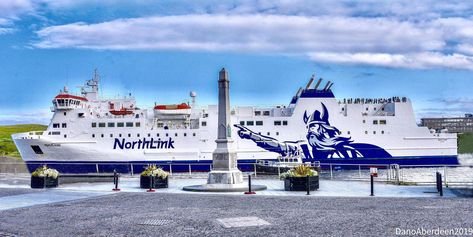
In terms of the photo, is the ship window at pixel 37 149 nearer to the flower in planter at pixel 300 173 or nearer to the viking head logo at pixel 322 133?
the viking head logo at pixel 322 133

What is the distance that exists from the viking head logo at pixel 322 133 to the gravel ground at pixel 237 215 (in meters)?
38.4

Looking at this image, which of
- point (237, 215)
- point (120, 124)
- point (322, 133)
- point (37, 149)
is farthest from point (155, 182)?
point (322, 133)

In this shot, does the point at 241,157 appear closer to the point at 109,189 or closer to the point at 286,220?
the point at 109,189

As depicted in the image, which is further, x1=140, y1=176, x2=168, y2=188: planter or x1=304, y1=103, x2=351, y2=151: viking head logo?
x1=304, y1=103, x2=351, y2=151: viking head logo

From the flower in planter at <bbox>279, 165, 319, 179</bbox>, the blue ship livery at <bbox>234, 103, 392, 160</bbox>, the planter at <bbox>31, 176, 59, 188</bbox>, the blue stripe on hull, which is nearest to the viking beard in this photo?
the blue ship livery at <bbox>234, 103, 392, 160</bbox>

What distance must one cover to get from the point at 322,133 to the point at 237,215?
4396cm

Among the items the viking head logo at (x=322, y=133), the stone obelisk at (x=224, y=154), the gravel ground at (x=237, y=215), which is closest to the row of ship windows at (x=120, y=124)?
the viking head logo at (x=322, y=133)

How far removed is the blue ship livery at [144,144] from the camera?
173 feet

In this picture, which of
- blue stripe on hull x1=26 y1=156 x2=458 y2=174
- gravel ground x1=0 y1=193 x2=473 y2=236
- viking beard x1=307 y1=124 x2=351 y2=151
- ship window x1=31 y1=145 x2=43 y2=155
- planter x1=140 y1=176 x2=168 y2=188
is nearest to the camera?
gravel ground x1=0 y1=193 x2=473 y2=236

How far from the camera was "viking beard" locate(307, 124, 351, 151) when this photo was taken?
2175 inches

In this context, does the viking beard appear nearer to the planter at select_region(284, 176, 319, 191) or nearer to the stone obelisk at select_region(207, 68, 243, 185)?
the stone obelisk at select_region(207, 68, 243, 185)

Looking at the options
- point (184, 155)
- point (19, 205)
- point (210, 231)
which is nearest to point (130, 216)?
point (210, 231)

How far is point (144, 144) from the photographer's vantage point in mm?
53125

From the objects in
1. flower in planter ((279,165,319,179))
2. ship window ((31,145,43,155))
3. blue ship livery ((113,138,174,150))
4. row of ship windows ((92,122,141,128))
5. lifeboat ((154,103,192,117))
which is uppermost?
lifeboat ((154,103,192,117))
